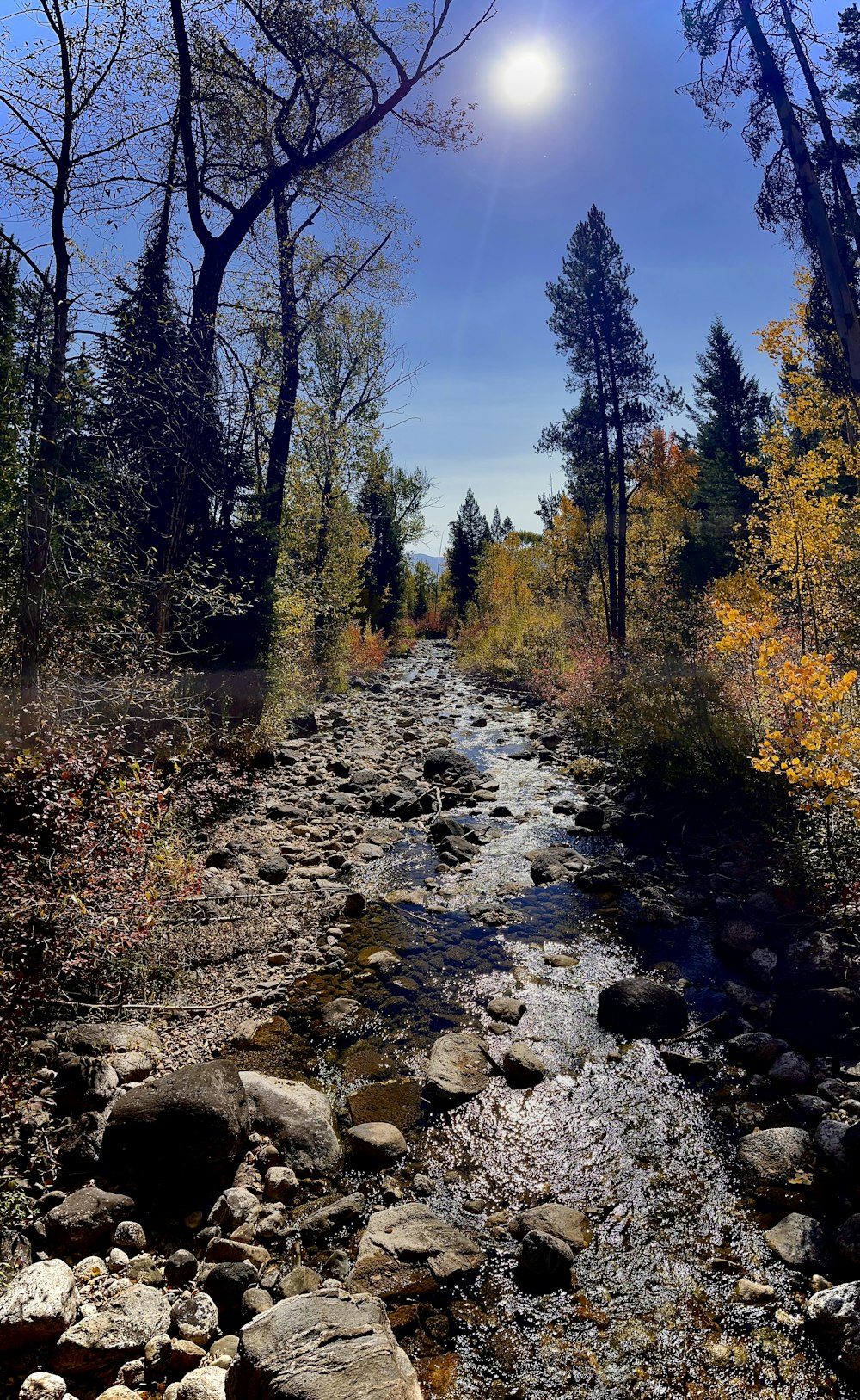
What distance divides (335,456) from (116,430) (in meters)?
14.3

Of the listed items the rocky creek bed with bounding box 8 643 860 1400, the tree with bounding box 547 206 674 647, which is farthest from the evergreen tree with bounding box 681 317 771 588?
the rocky creek bed with bounding box 8 643 860 1400

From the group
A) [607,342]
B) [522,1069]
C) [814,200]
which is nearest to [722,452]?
[607,342]

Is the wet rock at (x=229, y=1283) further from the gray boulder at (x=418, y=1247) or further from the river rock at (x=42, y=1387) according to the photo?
the river rock at (x=42, y=1387)

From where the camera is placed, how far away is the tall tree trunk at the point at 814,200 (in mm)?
6918

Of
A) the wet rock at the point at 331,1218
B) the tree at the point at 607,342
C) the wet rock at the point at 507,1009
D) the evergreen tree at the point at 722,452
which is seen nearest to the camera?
the wet rock at the point at 331,1218

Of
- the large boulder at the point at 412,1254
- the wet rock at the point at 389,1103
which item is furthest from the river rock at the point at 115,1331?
the wet rock at the point at 389,1103

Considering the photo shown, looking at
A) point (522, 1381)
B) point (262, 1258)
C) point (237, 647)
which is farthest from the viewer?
point (237, 647)

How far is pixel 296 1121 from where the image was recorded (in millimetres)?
3695

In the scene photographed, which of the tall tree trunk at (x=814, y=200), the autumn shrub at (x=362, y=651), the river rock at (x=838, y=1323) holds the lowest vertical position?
the river rock at (x=838, y=1323)

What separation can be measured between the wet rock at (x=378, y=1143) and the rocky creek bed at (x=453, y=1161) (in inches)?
0.6

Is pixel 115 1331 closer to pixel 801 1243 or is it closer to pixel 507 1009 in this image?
pixel 801 1243

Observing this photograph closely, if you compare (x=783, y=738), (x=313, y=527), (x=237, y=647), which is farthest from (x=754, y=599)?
(x=313, y=527)

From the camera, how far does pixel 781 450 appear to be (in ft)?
42.0

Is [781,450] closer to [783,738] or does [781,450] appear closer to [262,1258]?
[783,738]
